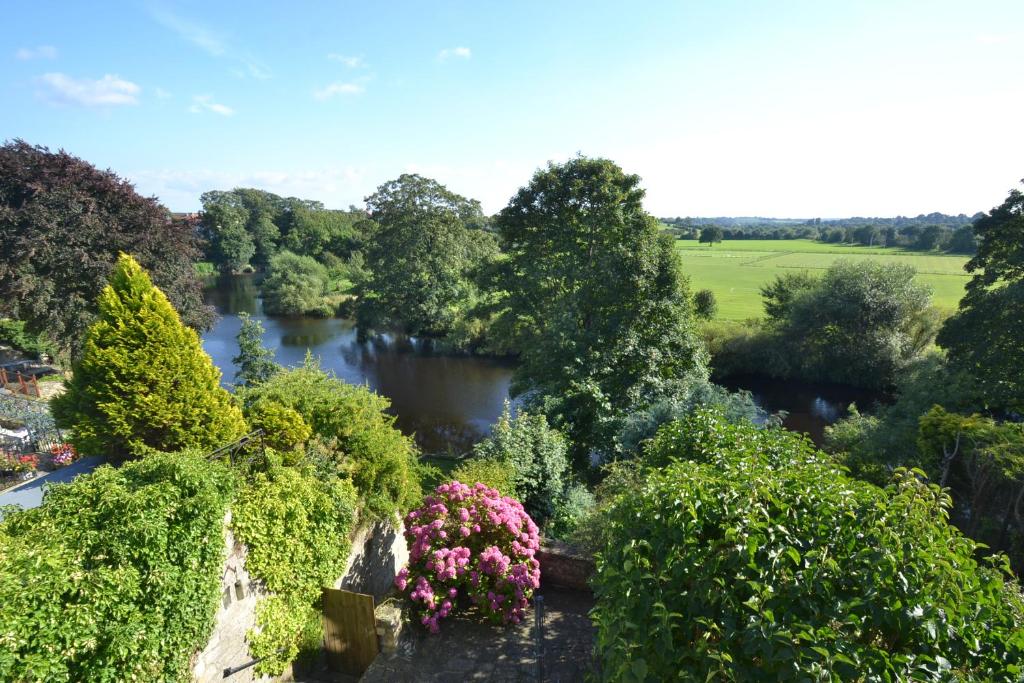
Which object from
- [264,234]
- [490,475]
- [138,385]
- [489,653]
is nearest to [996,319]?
[490,475]

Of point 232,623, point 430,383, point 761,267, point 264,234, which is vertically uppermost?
point 264,234

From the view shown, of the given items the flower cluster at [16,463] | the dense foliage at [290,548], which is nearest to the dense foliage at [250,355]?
the flower cluster at [16,463]

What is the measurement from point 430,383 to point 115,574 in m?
22.3

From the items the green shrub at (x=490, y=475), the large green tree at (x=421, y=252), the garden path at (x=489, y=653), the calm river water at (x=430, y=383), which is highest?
the large green tree at (x=421, y=252)

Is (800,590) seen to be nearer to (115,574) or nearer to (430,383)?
(115,574)

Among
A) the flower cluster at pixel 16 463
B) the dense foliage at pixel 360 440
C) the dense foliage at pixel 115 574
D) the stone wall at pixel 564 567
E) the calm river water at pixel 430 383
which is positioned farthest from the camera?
the calm river water at pixel 430 383

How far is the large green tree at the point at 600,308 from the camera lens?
15.6 meters

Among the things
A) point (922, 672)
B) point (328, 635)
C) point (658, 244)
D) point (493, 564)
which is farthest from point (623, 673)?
point (658, 244)

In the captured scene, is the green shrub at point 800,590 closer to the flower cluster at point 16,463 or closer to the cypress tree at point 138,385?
the cypress tree at point 138,385

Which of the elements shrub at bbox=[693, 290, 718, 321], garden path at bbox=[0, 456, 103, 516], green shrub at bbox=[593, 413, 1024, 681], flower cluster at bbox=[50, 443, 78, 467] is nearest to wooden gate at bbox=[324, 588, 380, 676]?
green shrub at bbox=[593, 413, 1024, 681]

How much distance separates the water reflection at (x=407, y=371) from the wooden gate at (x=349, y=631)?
1240 cm

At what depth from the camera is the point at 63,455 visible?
1219 cm

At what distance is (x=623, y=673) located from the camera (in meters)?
3.87

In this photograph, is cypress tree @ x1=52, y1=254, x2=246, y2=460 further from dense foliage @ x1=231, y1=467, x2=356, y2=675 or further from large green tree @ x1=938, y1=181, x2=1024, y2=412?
large green tree @ x1=938, y1=181, x2=1024, y2=412
